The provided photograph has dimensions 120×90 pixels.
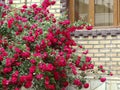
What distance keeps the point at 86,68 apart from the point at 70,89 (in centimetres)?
97

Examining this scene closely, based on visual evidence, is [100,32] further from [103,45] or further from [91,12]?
[91,12]

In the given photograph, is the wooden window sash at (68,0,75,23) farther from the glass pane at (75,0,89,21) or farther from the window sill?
the window sill

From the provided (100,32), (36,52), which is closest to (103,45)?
(100,32)

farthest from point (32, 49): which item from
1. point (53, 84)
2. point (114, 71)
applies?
point (114, 71)

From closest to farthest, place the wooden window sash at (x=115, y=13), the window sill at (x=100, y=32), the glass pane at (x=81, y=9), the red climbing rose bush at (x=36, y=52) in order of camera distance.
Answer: the red climbing rose bush at (x=36, y=52) → the window sill at (x=100, y=32) → the wooden window sash at (x=115, y=13) → the glass pane at (x=81, y=9)

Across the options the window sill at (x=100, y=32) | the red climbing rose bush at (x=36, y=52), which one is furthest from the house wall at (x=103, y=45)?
the red climbing rose bush at (x=36, y=52)

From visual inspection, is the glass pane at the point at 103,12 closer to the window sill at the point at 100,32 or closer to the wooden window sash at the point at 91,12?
the wooden window sash at the point at 91,12

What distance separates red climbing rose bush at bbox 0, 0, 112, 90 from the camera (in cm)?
408

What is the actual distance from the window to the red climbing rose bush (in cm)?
137

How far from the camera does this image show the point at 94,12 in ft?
21.0

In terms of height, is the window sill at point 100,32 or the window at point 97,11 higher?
the window at point 97,11

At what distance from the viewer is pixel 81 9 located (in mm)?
6520

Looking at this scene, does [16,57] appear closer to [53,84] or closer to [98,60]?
[53,84]

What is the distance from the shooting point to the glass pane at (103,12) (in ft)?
20.8
